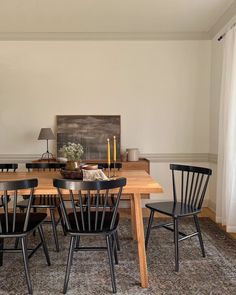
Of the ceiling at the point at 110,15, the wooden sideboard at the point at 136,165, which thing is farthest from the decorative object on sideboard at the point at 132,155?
the ceiling at the point at 110,15

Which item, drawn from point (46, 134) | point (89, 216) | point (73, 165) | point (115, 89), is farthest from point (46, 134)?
point (89, 216)

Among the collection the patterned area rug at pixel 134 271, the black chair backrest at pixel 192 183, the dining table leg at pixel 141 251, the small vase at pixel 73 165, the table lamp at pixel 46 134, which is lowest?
the patterned area rug at pixel 134 271

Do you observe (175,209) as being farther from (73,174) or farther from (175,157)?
(175,157)

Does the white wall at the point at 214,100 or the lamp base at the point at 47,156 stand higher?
the white wall at the point at 214,100

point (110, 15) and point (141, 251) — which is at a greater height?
point (110, 15)

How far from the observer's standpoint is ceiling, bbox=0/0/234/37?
3279 mm

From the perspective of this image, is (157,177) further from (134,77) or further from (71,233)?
(71,233)

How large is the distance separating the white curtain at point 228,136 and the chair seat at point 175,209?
83 cm

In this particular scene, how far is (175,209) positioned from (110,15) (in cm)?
264

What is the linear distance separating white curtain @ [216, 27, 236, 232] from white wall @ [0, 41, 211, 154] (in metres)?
0.90

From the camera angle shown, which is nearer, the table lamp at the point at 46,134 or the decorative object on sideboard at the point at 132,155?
the table lamp at the point at 46,134

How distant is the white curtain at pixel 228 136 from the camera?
10.3 feet

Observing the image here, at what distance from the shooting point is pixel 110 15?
361 cm

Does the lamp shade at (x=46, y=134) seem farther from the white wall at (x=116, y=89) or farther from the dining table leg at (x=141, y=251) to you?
the dining table leg at (x=141, y=251)
